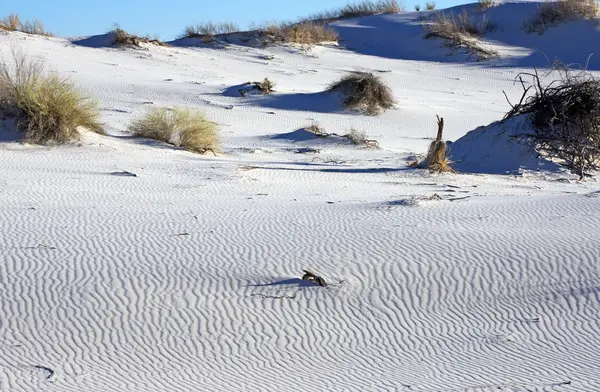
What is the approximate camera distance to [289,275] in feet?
18.5

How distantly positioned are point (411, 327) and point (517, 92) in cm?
1757

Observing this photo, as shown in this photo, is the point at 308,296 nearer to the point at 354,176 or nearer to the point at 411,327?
the point at 411,327

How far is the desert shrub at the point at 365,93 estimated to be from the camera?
17.4 meters

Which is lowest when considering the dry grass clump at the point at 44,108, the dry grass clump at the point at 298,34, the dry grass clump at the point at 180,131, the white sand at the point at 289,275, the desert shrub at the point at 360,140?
the white sand at the point at 289,275

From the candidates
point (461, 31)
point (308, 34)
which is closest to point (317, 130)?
point (308, 34)

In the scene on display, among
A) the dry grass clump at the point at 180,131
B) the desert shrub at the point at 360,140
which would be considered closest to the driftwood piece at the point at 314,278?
the dry grass clump at the point at 180,131

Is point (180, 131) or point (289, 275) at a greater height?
point (180, 131)

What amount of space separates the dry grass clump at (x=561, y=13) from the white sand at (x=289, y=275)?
18.2 m

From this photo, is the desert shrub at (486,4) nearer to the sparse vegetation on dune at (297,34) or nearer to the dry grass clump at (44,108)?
the sparse vegetation on dune at (297,34)

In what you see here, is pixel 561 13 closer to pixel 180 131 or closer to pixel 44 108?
pixel 180 131

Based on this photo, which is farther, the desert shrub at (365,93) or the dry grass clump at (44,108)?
the desert shrub at (365,93)

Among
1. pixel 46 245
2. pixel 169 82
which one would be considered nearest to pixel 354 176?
pixel 46 245

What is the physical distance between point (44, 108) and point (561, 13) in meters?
20.7

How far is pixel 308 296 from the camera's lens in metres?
5.36
